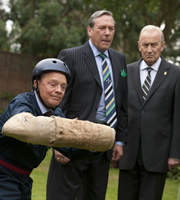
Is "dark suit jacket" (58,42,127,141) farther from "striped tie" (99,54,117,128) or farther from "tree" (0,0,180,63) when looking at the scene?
"tree" (0,0,180,63)

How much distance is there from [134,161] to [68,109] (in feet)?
3.60

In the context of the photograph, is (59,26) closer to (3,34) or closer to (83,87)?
(3,34)

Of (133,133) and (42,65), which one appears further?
(133,133)

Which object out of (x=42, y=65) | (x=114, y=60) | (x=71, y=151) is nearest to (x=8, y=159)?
(x=71, y=151)

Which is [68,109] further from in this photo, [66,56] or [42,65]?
[42,65]

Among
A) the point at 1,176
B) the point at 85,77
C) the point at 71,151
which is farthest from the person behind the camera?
the point at 85,77

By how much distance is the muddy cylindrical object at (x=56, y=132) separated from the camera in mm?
2912

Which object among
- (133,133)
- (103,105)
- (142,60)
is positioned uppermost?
(142,60)

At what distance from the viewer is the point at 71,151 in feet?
13.0

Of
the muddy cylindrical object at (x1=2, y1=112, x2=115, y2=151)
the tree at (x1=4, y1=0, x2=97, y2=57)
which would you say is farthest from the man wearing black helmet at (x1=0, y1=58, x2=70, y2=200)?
the tree at (x1=4, y1=0, x2=97, y2=57)

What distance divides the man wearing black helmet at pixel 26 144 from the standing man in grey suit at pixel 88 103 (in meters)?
1.04

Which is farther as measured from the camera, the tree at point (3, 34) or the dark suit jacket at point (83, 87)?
the tree at point (3, 34)

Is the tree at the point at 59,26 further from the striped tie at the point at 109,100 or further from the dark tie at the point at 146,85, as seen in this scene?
the striped tie at the point at 109,100

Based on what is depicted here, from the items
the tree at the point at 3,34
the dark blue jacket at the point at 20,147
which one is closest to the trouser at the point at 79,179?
the dark blue jacket at the point at 20,147
